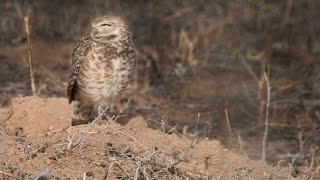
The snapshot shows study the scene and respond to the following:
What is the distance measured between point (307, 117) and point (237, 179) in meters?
3.48

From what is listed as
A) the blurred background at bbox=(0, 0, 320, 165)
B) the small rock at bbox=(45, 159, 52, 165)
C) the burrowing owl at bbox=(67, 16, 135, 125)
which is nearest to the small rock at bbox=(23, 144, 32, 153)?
the small rock at bbox=(45, 159, 52, 165)

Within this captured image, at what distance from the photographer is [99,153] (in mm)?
6488

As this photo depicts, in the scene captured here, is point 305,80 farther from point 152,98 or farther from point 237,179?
point 237,179

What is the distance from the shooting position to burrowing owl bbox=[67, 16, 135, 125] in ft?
27.3

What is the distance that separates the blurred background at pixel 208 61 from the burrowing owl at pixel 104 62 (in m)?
0.60

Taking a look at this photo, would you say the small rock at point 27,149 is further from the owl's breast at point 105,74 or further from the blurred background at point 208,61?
the blurred background at point 208,61

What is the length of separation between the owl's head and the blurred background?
922 mm

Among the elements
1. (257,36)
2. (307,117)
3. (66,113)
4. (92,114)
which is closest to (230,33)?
(257,36)

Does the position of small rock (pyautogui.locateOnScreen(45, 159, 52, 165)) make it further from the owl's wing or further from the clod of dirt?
the owl's wing

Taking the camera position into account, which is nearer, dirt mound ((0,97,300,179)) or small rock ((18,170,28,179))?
small rock ((18,170,28,179))

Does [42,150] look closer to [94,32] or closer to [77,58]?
[77,58]

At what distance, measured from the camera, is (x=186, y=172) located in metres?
6.51

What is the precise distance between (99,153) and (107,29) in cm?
222

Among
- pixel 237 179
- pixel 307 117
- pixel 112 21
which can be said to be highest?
pixel 112 21
